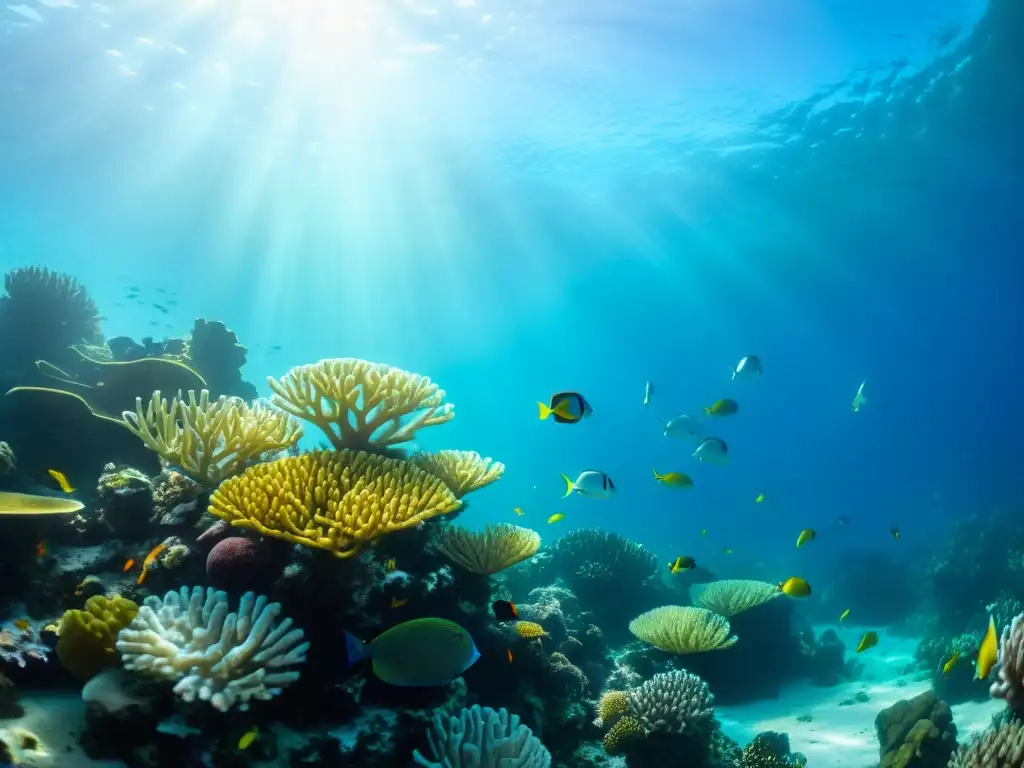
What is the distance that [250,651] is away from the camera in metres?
3.24

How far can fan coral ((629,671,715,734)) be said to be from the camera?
5750 mm

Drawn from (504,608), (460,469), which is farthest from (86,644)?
(460,469)

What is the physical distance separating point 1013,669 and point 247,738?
5610mm

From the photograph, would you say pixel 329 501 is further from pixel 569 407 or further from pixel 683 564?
pixel 683 564

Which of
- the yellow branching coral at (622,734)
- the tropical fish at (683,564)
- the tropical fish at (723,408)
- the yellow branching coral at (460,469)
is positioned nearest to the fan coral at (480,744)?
the yellow branching coral at (460,469)

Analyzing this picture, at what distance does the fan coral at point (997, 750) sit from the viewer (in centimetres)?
394

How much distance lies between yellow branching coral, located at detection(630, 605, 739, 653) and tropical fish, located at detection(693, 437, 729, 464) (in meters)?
2.45

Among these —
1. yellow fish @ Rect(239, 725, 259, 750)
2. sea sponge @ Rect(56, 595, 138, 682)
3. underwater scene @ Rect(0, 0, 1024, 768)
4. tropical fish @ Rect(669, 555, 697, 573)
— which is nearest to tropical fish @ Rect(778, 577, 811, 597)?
underwater scene @ Rect(0, 0, 1024, 768)

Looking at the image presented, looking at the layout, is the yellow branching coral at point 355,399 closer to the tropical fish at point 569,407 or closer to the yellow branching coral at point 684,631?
the tropical fish at point 569,407

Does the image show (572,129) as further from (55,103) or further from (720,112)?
(55,103)

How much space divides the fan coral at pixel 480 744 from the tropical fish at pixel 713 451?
18.2 feet

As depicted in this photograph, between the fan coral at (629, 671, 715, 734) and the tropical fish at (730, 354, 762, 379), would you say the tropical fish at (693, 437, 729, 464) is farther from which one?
the fan coral at (629, 671, 715, 734)

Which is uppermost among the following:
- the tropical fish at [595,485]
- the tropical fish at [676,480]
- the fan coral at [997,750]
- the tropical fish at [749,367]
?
the tropical fish at [749,367]

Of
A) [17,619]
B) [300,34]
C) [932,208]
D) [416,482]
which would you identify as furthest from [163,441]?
[932,208]
